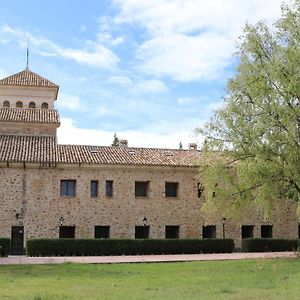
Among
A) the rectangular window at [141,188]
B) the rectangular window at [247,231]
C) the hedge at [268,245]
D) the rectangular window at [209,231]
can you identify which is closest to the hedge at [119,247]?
the hedge at [268,245]

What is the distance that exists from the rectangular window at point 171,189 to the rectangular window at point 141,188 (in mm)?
1356

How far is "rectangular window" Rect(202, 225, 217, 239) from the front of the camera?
35.8 metres

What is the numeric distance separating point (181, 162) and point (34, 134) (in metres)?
11.1

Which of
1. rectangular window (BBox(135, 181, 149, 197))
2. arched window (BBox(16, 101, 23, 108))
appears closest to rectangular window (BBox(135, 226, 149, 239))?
rectangular window (BBox(135, 181, 149, 197))

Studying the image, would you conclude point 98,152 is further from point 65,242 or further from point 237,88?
point 237,88

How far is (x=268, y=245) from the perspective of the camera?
33.1 metres

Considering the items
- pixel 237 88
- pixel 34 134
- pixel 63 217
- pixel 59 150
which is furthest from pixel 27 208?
pixel 237 88

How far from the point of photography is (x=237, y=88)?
2470 centimetres

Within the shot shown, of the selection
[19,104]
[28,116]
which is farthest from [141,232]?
[19,104]

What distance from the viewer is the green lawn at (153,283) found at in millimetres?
11102

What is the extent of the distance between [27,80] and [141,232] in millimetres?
20036

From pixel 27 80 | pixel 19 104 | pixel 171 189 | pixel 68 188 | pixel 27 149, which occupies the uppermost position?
pixel 27 80

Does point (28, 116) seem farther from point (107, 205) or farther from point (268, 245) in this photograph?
point (268, 245)

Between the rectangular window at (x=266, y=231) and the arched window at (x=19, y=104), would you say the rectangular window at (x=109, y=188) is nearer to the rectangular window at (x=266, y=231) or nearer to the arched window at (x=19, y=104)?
the rectangular window at (x=266, y=231)
